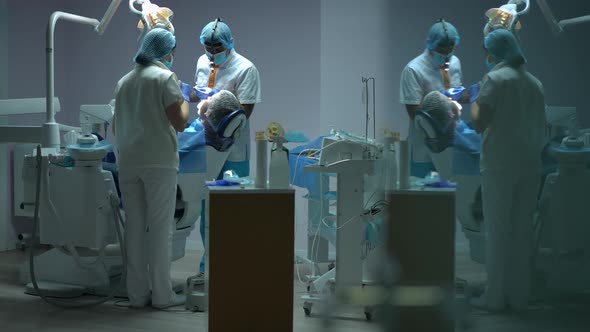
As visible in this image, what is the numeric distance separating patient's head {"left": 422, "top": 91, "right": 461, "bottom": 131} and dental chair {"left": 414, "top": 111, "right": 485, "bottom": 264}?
0.02m

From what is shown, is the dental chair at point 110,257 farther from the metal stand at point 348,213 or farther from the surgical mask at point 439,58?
the surgical mask at point 439,58

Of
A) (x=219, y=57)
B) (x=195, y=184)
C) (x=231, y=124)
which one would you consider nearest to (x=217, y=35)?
(x=219, y=57)

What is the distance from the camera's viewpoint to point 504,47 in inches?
74.1

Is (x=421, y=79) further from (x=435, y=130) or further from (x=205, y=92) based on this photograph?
(x=205, y=92)

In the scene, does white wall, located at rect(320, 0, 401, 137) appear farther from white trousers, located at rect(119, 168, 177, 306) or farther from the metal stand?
white trousers, located at rect(119, 168, 177, 306)

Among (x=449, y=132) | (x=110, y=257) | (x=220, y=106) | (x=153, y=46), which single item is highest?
(x=153, y=46)

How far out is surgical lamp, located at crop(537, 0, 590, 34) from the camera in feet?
6.15

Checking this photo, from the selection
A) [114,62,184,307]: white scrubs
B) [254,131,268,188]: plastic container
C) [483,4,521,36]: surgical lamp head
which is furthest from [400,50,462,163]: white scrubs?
[114,62,184,307]: white scrubs

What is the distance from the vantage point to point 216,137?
3.95 metres

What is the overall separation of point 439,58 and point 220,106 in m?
2.20

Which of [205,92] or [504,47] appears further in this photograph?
[205,92]

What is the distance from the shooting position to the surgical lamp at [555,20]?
6.15ft

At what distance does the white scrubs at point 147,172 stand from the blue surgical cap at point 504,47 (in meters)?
2.09

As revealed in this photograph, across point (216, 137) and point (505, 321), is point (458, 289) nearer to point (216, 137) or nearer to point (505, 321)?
point (505, 321)
